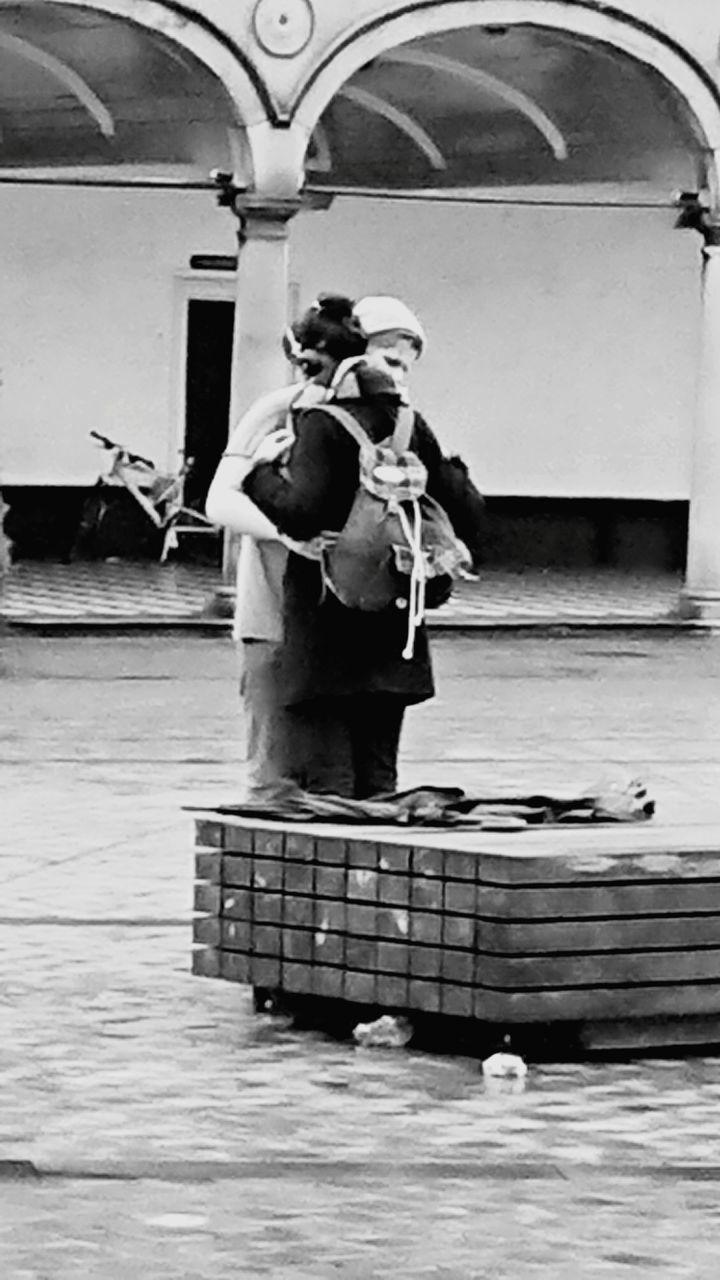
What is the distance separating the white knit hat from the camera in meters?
9.02

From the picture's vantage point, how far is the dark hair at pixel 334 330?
915cm

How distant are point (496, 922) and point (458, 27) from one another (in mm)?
14844

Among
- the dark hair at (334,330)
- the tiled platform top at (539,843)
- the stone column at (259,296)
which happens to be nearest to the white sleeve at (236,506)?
the dark hair at (334,330)

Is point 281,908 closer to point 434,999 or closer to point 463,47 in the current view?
point 434,999

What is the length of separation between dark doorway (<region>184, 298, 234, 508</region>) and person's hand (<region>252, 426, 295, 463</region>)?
1890 centimetres

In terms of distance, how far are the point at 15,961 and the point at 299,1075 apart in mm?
1718

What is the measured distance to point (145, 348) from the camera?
27906 mm

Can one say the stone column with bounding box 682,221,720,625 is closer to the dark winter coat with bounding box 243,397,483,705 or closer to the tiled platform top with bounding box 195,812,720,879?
the dark winter coat with bounding box 243,397,483,705

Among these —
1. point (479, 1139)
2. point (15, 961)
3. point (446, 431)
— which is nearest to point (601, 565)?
point (446, 431)

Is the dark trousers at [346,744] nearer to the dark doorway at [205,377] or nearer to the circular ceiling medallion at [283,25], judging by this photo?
the circular ceiling medallion at [283,25]

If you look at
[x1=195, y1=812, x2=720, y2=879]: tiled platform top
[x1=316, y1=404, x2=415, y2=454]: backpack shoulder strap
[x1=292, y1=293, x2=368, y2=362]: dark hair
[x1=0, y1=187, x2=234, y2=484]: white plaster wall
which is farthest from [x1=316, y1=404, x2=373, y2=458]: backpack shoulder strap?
[x1=0, y1=187, x2=234, y2=484]: white plaster wall

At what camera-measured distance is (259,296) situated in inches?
856

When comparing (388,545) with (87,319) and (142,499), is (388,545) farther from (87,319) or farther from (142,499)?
(87,319)

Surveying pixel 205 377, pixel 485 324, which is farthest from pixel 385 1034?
pixel 485 324
